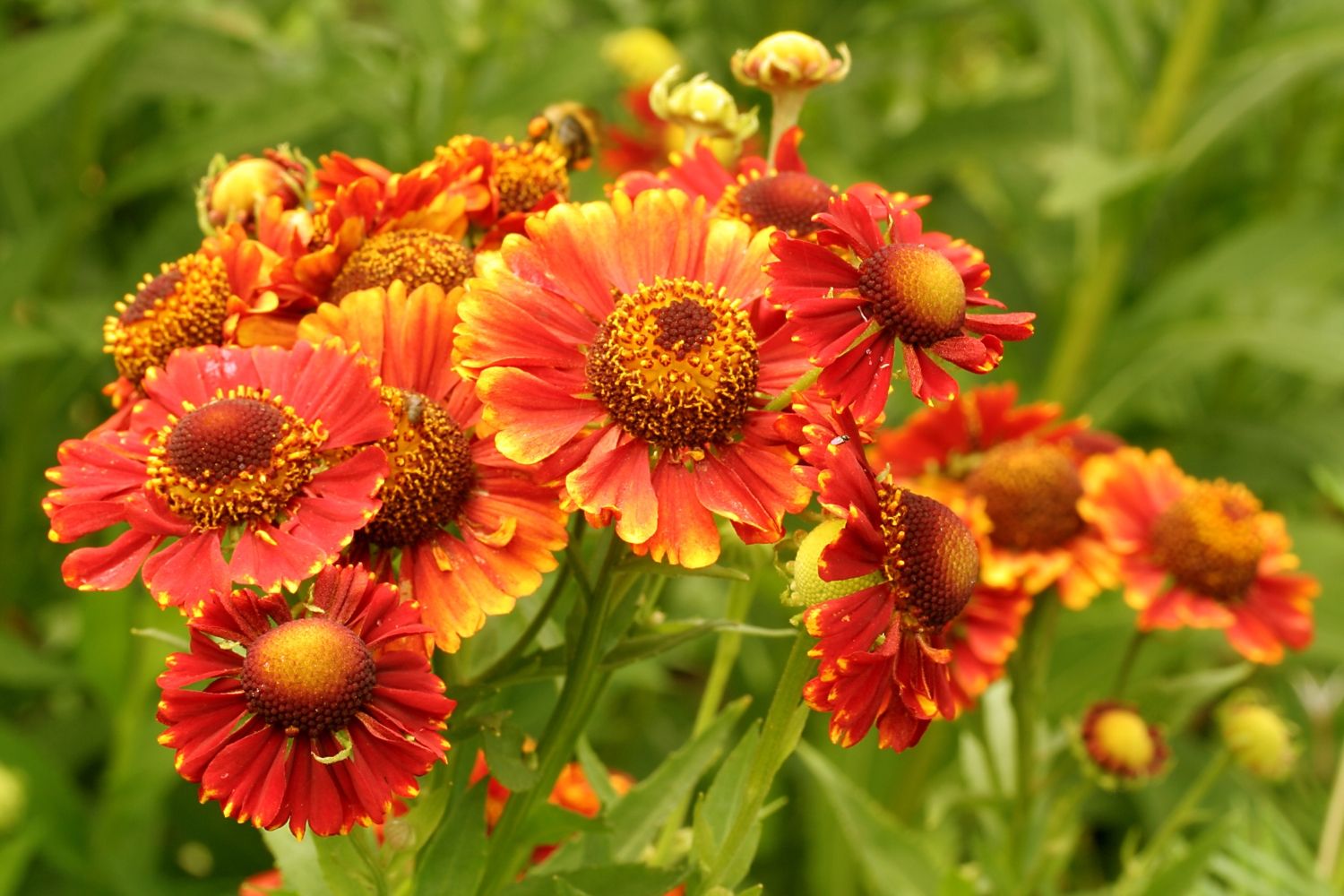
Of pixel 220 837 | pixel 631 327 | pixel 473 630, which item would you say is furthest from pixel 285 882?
pixel 220 837

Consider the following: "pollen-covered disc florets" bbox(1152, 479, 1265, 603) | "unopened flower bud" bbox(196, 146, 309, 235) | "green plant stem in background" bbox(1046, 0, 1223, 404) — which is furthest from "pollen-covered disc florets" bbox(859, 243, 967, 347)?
"green plant stem in background" bbox(1046, 0, 1223, 404)

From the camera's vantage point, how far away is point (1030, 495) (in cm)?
118

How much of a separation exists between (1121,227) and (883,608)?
146 centimetres

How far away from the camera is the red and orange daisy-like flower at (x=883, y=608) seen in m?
0.62

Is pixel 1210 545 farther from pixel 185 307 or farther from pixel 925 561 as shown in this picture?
pixel 185 307

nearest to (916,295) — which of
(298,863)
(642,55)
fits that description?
(298,863)

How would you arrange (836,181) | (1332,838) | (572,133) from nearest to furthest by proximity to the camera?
(572,133) < (1332,838) < (836,181)

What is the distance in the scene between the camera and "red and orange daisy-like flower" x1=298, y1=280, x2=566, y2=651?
2.21 feet

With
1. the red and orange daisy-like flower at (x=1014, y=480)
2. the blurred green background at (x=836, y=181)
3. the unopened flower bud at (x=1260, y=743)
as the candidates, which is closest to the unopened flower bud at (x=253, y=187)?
the red and orange daisy-like flower at (x=1014, y=480)

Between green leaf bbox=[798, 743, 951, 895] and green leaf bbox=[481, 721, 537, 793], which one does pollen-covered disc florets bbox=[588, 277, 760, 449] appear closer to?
green leaf bbox=[481, 721, 537, 793]

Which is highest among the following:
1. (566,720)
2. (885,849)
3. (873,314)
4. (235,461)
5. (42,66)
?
(873,314)

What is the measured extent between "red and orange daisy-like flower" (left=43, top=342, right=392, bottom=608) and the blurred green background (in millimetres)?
868

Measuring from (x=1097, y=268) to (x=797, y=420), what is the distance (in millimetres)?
1479

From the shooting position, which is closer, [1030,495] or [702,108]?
[702,108]
